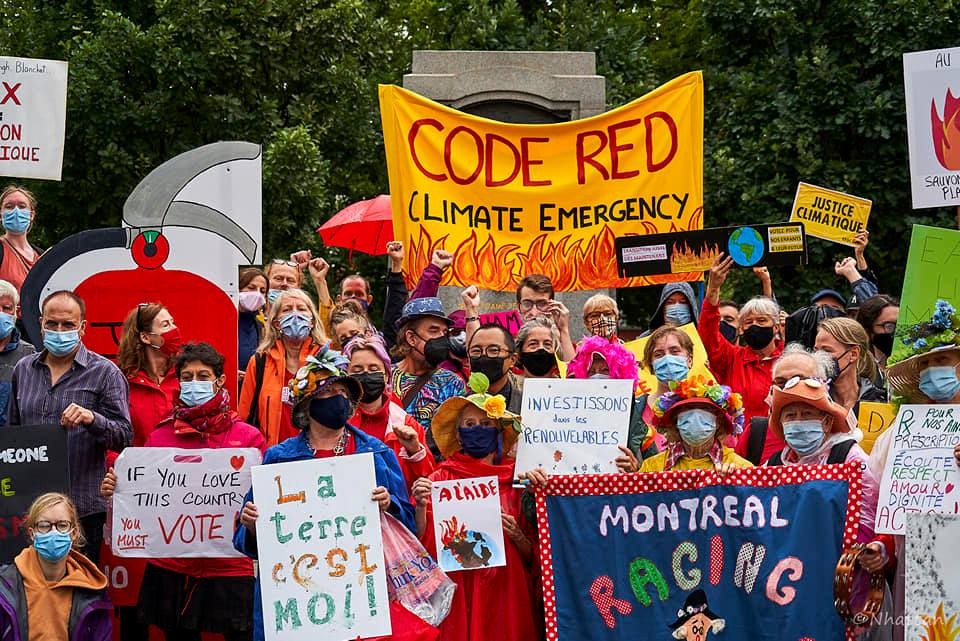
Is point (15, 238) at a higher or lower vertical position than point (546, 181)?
lower

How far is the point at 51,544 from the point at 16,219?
12.0ft

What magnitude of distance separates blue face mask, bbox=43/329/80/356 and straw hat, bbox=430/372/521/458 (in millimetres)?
1949

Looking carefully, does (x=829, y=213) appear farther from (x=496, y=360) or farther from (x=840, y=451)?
(x=840, y=451)

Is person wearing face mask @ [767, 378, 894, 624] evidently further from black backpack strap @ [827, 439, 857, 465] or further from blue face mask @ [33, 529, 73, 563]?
blue face mask @ [33, 529, 73, 563]

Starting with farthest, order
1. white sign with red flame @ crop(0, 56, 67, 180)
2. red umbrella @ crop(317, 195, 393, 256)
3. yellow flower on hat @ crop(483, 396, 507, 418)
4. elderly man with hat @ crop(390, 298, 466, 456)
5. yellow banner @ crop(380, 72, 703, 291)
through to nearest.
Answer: red umbrella @ crop(317, 195, 393, 256) → white sign with red flame @ crop(0, 56, 67, 180) → yellow banner @ crop(380, 72, 703, 291) → elderly man with hat @ crop(390, 298, 466, 456) → yellow flower on hat @ crop(483, 396, 507, 418)

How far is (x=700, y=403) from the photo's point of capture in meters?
6.98

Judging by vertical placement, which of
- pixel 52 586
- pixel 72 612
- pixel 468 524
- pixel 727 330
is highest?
pixel 727 330

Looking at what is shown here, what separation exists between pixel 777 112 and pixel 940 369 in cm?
1163

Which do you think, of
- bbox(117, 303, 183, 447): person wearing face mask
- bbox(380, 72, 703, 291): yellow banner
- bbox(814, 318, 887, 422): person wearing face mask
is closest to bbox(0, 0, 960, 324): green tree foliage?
bbox(380, 72, 703, 291): yellow banner

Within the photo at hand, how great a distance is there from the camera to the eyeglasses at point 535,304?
9391 millimetres

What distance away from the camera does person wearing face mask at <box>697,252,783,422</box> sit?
367 inches

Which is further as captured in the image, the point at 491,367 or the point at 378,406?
the point at 491,367

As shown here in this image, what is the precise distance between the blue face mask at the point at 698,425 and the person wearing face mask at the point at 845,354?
1160 mm

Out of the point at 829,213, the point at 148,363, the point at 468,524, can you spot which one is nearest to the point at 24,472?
the point at 148,363
